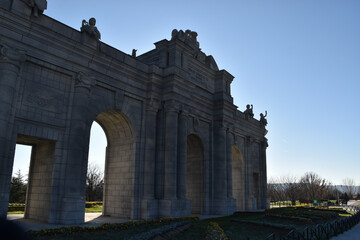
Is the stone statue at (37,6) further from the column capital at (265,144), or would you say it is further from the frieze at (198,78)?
the column capital at (265,144)

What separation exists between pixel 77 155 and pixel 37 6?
8400mm

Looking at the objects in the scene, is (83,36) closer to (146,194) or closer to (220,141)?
(146,194)

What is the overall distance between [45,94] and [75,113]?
74.9 inches

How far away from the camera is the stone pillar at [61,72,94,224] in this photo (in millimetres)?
17062

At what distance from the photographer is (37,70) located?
56.9 feet

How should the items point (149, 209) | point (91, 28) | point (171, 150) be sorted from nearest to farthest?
point (91, 28) → point (149, 209) → point (171, 150)

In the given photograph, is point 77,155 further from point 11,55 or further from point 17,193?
point 17,193

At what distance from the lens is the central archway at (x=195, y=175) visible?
2741cm

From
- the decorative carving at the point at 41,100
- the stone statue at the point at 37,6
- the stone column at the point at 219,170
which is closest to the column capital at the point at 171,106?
the stone column at the point at 219,170

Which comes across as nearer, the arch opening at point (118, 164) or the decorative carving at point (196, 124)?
the arch opening at point (118, 164)

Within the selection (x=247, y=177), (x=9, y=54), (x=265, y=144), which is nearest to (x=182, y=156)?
(x=9, y=54)

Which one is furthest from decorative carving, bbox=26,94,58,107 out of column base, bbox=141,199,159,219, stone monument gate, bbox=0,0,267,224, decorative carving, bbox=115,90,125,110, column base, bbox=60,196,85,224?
column base, bbox=141,199,159,219

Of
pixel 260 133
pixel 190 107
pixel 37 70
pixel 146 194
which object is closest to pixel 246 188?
pixel 260 133

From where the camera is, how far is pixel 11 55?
51.9 feet
